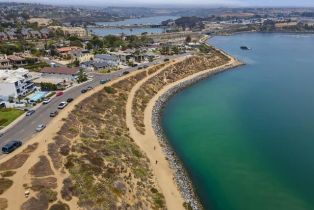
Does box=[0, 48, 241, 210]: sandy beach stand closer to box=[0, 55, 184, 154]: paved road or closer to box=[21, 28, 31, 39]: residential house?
box=[0, 55, 184, 154]: paved road

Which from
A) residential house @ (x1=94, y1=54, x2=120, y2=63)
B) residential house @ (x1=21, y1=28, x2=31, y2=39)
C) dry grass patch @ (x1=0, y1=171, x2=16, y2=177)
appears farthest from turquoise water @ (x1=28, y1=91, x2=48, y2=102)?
residential house @ (x1=21, y1=28, x2=31, y2=39)

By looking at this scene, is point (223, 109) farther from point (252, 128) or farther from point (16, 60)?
point (16, 60)

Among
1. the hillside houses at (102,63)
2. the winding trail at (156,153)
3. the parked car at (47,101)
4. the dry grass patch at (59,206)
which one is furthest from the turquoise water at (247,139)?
the hillside houses at (102,63)


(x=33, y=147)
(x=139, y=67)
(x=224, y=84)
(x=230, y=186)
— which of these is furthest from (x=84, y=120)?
(x=224, y=84)

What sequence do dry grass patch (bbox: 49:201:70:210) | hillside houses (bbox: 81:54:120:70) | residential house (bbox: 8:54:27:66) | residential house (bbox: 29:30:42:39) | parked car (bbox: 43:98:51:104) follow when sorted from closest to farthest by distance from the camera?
dry grass patch (bbox: 49:201:70:210) < parked car (bbox: 43:98:51:104) < hillside houses (bbox: 81:54:120:70) < residential house (bbox: 8:54:27:66) < residential house (bbox: 29:30:42:39)

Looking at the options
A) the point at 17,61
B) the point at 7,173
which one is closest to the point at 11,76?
the point at 17,61

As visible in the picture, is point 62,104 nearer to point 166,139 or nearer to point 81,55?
point 166,139

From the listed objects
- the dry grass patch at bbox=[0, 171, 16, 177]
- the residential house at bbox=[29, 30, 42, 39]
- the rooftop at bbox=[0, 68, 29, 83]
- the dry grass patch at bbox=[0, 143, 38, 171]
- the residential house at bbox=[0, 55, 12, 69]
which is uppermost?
the rooftop at bbox=[0, 68, 29, 83]
